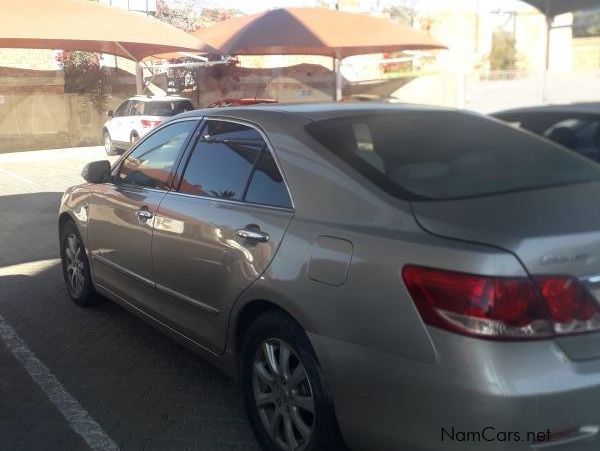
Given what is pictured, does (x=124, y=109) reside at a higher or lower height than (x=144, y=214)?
higher

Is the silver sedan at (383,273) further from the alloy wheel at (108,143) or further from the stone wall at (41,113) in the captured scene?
the stone wall at (41,113)

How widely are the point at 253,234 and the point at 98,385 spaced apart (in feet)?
5.33

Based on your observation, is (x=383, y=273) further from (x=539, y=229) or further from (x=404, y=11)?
(x=404, y=11)

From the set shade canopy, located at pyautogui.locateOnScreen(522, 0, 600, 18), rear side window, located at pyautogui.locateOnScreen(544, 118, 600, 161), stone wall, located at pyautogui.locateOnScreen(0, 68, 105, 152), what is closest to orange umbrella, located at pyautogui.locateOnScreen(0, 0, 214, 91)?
stone wall, located at pyautogui.locateOnScreen(0, 68, 105, 152)

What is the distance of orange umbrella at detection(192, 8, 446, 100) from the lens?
20.0m

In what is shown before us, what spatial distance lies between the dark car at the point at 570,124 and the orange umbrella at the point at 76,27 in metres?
11.4

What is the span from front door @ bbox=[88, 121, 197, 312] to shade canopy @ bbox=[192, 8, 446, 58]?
50.6 feet

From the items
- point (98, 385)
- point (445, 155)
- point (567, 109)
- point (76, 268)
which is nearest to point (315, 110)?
point (445, 155)

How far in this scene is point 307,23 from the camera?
2173 cm

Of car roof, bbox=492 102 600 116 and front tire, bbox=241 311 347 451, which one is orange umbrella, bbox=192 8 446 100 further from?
front tire, bbox=241 311 347 451

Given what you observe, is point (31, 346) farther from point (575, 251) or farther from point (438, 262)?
point (575, 251)

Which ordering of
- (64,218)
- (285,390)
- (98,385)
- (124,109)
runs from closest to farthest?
(285,390) < (98,385) < (64,218) < (124,109)

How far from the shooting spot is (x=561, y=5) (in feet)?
85.9

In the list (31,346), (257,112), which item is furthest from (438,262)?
(31,346)
